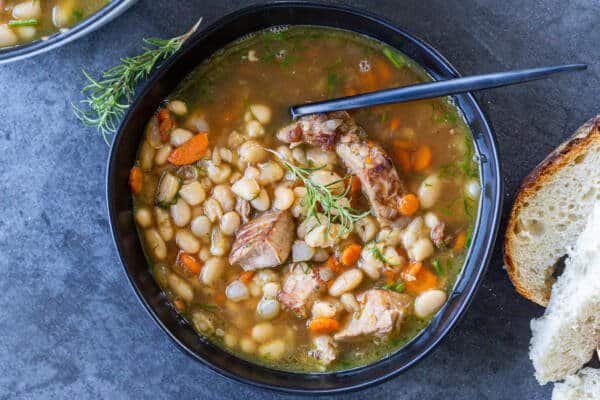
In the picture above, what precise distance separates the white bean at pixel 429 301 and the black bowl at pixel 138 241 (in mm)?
53

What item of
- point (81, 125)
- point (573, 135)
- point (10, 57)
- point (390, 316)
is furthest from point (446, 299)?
point (10, 57)

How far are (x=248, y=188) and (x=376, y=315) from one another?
0.72m

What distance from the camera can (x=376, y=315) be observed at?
2.93 m

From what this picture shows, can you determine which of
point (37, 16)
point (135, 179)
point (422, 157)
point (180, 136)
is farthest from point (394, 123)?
point (37, 16)

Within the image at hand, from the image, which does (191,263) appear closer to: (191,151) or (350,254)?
(191,151)

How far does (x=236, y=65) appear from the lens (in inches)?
119

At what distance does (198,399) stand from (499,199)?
157cm

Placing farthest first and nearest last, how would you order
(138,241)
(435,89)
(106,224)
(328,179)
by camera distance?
(106,224) → (138,241) → (328,179) → (435,89)

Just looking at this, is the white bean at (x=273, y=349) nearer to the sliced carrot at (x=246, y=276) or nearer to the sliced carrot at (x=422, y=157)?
the sliced carrot at (x=246, y=276)

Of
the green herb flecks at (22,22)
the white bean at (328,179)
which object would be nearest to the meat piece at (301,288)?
the white bean at (328,179)

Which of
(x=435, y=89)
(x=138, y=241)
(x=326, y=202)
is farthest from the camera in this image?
(x=138, y=241)

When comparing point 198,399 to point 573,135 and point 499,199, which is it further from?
point 573,135

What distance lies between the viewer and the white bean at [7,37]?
9.87ft

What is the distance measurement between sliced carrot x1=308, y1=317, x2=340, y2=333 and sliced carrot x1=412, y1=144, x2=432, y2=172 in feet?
2.35
